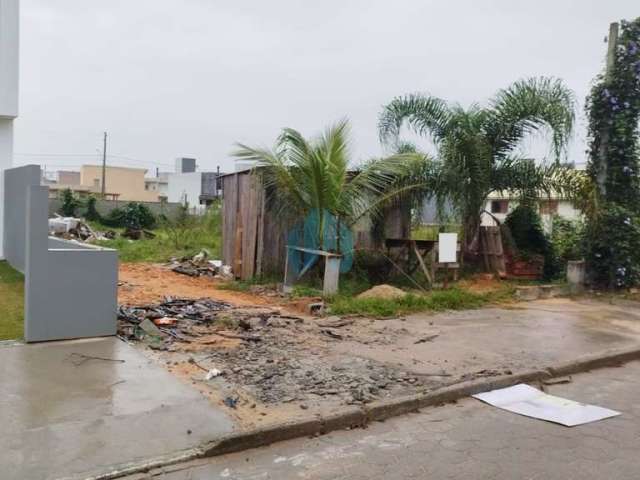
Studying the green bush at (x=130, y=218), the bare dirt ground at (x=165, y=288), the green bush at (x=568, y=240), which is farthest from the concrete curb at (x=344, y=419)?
the green bush at (x=130, y=218)

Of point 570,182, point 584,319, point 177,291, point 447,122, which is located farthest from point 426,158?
point 177,291

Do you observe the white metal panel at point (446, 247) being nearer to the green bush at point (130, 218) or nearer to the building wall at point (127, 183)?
the green bush at point (130, 218)

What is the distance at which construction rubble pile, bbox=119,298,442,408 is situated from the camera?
5.43 metres

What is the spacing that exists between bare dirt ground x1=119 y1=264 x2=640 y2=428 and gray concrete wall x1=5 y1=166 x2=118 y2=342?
0.61m

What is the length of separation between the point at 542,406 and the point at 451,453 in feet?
5.10

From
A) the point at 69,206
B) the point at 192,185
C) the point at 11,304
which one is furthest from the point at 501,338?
the point at 192,185

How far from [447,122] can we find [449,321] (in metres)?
5.25

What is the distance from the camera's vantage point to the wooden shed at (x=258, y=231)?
39.0 feet

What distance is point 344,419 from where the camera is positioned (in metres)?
4.78

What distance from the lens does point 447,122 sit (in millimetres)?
12500

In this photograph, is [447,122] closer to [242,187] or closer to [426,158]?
[426,158]

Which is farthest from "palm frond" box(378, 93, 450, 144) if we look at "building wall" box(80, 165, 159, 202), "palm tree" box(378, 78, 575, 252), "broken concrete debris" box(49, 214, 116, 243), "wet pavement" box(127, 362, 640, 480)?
"building wall" box(80, 165, 159, 202)

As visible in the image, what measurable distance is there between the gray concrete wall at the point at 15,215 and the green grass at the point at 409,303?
6207 millimetres

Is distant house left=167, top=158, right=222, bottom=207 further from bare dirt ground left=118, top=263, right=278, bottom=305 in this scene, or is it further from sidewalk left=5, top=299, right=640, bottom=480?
sidewalk left=5, top=299, right=640, bottom=480
